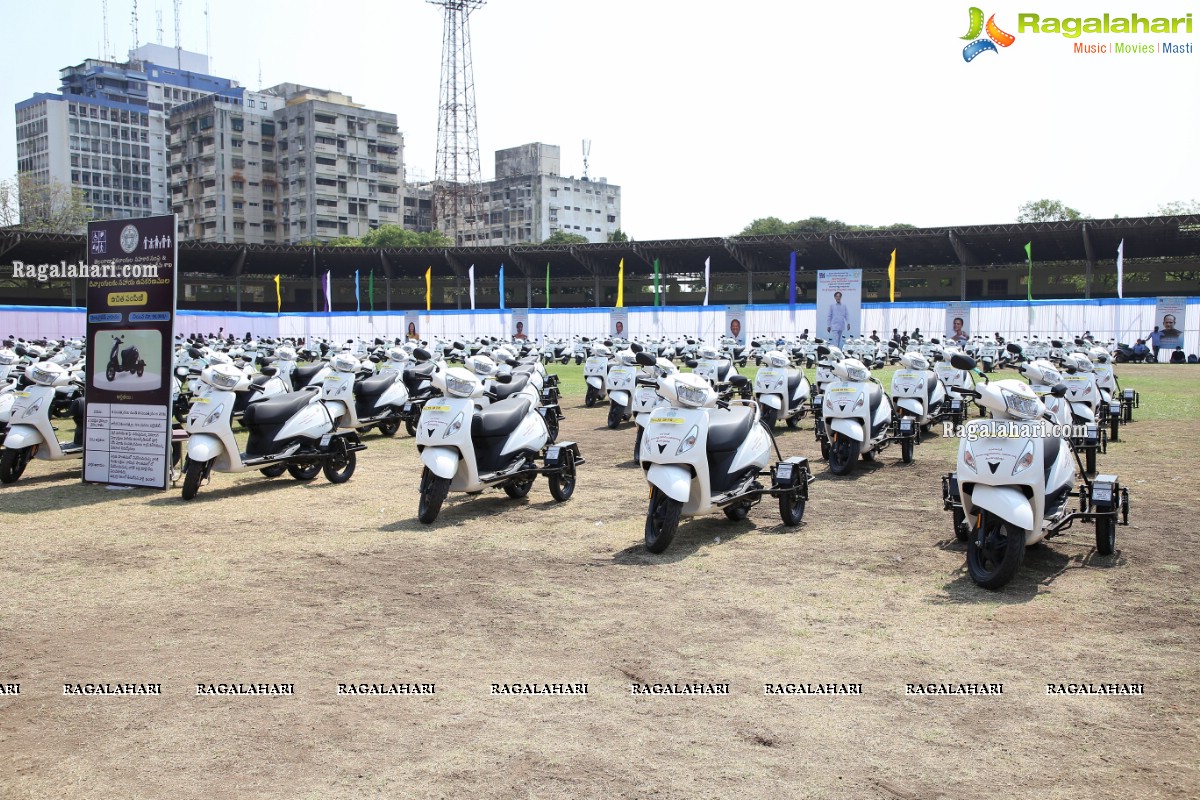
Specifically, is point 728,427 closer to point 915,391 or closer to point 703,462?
point 703,462

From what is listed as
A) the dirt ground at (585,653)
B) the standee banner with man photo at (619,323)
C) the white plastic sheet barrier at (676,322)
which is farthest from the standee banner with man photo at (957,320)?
the dirt ground at (585,653)

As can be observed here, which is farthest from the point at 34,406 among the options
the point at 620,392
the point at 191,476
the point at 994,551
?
the point at 994,551

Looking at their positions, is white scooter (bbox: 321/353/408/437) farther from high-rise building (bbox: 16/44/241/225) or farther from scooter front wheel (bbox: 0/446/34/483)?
high-rise building (bbox: 16/44/241/225)

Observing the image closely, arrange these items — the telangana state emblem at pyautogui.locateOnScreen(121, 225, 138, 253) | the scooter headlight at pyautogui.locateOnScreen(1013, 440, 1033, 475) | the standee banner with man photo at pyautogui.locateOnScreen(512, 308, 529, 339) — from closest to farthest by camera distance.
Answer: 1. the scooter headlight at pyautogui.locateOnScreen(1013, 440, 1033, 475)
2. the telangana state emblem at pyautogui.locateOnScreen(121, 225, 138, 253)
3. the standee banner with man photo at pyautogui.locateOnScreen(512, 308, 529, 339)

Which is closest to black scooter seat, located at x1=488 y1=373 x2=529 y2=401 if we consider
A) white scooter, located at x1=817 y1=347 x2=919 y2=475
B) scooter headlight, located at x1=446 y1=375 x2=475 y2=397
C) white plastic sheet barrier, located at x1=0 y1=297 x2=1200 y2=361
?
scooter headlight, located at x1=446 y1=375 x2=475 y2=397

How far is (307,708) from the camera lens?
14.2 feet

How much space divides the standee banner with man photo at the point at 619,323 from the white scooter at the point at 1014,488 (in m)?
33.0

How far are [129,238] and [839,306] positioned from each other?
2638cm

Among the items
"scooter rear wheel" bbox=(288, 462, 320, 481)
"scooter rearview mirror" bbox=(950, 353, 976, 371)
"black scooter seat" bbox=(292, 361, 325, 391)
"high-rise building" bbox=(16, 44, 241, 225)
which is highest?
"high-rise building" bbox=(16, 44, 241, 225)

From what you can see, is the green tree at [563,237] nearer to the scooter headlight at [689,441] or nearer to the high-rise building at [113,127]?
the high-rise building at [113,127]

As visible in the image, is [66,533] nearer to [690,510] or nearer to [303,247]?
[690,510]

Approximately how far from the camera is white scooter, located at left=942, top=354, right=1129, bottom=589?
6004mm

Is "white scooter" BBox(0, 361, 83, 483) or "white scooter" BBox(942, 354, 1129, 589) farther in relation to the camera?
"white scooter" BBox(0, 361, 83, 483)

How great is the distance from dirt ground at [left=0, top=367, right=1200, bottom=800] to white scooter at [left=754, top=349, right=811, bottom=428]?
595 cm
